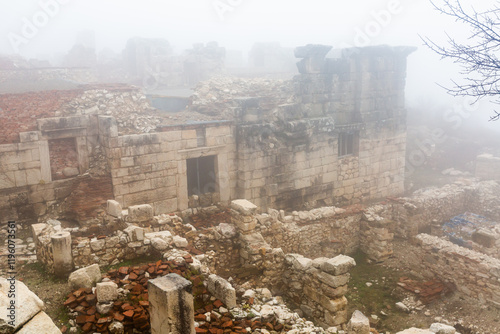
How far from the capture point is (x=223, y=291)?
258 inches

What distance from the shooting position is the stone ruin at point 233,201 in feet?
21.7

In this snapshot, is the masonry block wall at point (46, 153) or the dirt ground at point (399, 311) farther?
the masonry block wall at point (46, 153)

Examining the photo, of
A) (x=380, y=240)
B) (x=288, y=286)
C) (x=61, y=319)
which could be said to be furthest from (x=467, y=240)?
(x=61, y=319)

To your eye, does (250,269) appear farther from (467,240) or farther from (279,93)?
(279,93)

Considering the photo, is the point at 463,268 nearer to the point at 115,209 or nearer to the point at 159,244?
the point at 159,244

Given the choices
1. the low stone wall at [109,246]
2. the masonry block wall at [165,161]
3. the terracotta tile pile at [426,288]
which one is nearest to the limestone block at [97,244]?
the low stone wall at [109,246]

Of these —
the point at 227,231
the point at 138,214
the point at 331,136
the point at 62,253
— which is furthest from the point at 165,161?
the point at 331,136

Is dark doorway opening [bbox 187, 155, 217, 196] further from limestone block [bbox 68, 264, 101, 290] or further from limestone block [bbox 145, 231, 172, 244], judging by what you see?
limestone block [bbox 68, 264, 101, 290]

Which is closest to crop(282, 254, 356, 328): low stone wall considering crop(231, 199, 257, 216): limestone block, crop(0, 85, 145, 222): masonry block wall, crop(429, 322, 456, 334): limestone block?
crop(231, 199, 257, 216): limestone block

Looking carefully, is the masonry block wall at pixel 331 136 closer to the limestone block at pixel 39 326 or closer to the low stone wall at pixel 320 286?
the low stone wall at pixel 320 286

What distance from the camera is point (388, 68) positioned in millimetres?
16688

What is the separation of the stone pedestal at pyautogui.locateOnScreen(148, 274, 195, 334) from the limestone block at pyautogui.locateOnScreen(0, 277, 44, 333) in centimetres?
130

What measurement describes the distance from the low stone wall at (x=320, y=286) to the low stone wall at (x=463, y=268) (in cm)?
327

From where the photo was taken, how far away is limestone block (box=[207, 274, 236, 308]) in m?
6.53
